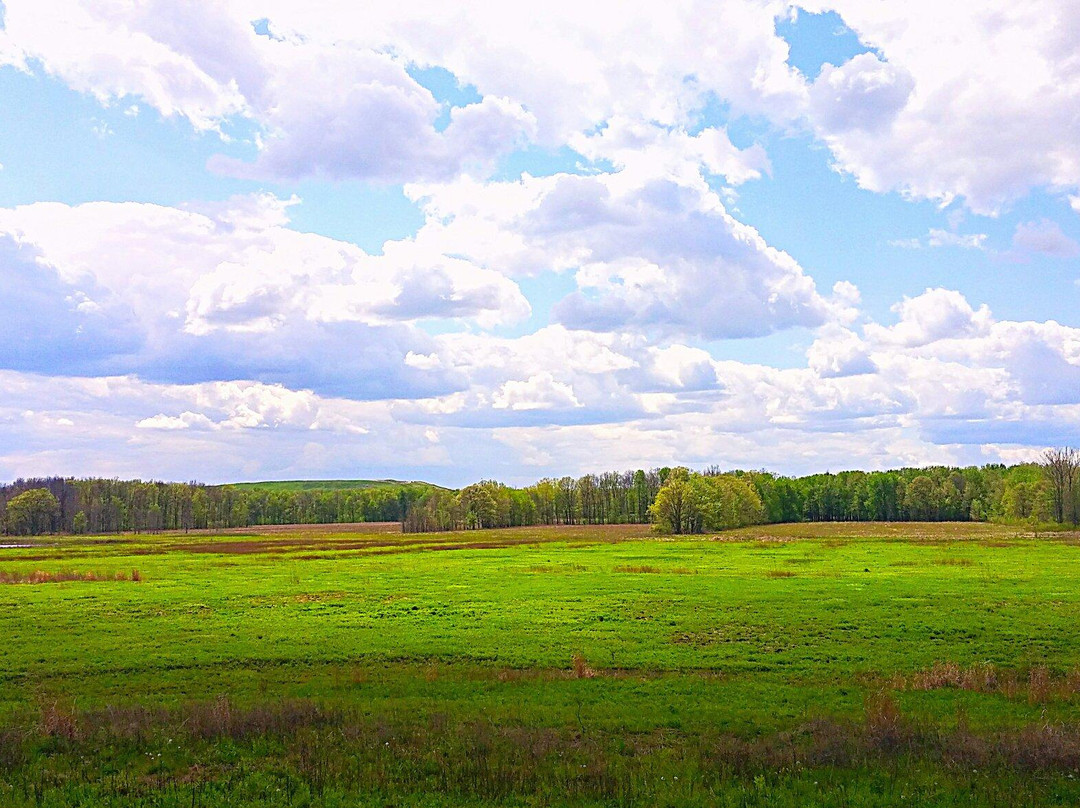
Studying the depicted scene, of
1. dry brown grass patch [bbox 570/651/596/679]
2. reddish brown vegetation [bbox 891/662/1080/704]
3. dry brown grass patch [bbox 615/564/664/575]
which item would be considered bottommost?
dry brown grass patch [bbox 615/564/664/575]

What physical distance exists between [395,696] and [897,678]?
1453 centimetres

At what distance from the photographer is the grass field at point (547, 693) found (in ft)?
43.7

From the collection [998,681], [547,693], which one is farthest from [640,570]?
[547,693]

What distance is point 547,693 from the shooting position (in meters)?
20.8

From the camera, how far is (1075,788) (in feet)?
41.6

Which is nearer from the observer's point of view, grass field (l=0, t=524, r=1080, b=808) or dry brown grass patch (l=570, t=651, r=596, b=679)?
grass field (l=0, t=524, r=1080, b=808)

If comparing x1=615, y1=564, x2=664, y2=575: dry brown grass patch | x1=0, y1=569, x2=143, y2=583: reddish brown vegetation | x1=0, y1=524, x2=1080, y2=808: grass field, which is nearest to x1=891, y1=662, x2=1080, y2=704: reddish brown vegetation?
x1=0, y1=524, x2=1080, y2=808: grass field

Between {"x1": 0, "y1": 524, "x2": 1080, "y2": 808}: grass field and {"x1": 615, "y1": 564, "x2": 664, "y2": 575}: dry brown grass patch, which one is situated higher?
{"x1": 0, "y1": 524, "x2": 1080, "y2": 808}: grass field

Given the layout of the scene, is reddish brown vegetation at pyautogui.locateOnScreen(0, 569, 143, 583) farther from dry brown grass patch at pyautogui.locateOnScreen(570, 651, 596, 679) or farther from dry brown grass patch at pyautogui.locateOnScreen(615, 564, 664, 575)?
dry brown grass patch at pyautogui.locateOnScreen(570, 651, 596, 679)

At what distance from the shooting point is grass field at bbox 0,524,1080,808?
1330cm

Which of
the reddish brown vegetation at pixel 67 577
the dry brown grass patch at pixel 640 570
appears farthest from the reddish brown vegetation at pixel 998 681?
the reddish brown vegetation at pixel 67 577

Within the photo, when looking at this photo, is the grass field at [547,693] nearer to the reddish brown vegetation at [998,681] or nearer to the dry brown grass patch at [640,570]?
the reddish brown vegetation at [998,681]

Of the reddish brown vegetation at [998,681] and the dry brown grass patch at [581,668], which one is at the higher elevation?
the reddish brown vegetation at [998,681]

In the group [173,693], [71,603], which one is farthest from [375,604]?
[173,693]
